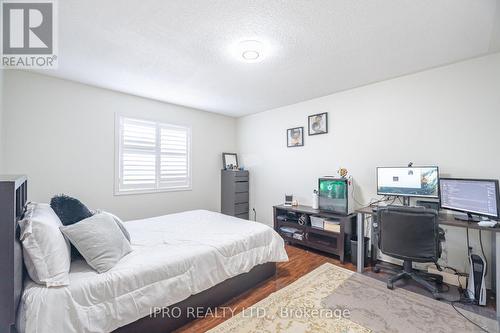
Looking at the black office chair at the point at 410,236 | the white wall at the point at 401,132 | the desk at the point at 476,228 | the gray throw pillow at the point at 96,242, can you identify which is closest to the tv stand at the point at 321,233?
the desk at the point at 476,228

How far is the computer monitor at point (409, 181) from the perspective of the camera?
255 cm

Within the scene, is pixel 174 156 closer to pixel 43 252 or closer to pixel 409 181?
pixel 43 252

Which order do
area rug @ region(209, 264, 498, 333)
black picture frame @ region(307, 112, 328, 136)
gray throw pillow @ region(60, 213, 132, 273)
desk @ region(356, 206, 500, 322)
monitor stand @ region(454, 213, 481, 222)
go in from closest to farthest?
gray throw pillow @ region(60, 213, 132, 273), area rug @ region(209, 264, 498, 333), desk @ region(356, 206, 500, 322), monitor stand @ region(454, 213, 481, 222), black picture frame @ region(307, 112, 328, 136)

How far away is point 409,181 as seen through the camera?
2.70 m

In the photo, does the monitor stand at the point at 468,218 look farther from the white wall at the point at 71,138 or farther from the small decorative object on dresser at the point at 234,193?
the white wall at the point at 71,138

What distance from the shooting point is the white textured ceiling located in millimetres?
1690

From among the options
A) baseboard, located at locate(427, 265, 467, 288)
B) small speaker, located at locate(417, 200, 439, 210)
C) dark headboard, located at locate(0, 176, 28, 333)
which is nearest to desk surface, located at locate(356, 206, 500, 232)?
small speaker, located at locate(417, 200, 439, 210)

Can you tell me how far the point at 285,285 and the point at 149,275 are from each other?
1504 millimetres

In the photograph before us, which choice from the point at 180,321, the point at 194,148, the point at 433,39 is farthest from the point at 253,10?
the point at 194,148

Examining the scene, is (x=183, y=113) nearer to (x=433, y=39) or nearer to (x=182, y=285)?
(x=182, y=285)

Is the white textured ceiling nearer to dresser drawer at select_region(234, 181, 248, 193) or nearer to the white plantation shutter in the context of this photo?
the white plantation shutter

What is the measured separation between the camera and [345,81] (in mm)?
3111

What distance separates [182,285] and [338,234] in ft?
7.48

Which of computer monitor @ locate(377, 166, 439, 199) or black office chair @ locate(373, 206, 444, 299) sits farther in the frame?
computer monitor @ locate(377, 166, 439, 199)
